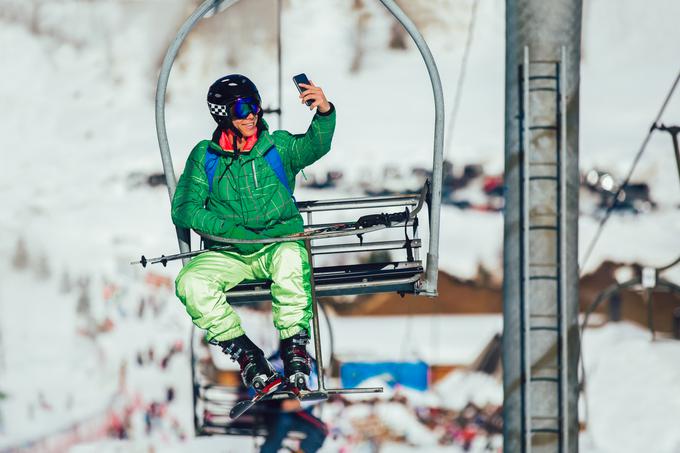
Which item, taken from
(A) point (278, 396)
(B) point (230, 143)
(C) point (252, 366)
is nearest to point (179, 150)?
(B) point (230, 143)

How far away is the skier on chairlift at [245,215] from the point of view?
293cm

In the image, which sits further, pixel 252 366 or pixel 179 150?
pixel 179 150

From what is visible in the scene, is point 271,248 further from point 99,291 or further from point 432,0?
point 432,0

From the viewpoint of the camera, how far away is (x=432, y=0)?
33.7 metres

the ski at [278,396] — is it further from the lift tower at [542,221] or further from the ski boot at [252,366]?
the lift tower at [542,221]

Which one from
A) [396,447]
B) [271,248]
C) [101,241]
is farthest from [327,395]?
[101,241]

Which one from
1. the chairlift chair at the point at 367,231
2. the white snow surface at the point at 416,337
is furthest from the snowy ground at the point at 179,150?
the chairlift chair at the point at 367,231

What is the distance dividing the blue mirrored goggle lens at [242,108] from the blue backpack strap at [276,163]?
121 millimetres

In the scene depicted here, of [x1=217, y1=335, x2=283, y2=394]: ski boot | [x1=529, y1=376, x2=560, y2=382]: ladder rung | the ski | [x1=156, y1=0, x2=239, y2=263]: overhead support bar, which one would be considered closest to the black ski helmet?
[x1=156, y1=0, x2=239, y2=263]: overhead support bar

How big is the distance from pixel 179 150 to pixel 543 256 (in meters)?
25.7

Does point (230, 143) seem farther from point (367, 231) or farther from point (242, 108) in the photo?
point (367, 231)

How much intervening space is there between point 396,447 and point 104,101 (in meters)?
17.0

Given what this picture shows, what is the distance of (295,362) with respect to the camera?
9.63 feet

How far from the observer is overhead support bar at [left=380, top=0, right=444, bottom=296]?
2.82 m
